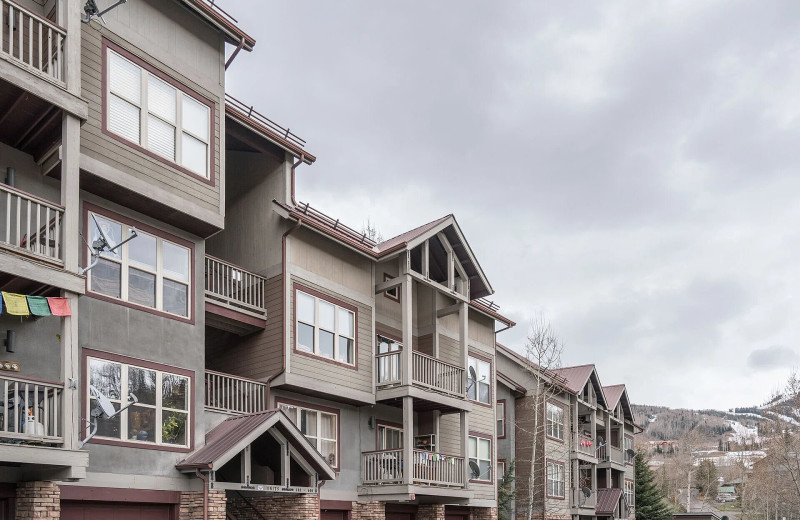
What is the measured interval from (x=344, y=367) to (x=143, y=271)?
27.1 feet

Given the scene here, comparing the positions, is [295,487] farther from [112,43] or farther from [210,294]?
[112,43]

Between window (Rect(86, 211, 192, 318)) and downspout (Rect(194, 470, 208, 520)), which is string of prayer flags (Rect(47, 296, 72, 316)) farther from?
downspout (Rect(194, 470, 208, 520))

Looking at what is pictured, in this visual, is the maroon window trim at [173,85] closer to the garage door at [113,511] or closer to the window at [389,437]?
the garage door at [113,511]

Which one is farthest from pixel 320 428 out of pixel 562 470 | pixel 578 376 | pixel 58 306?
pixel 578 376

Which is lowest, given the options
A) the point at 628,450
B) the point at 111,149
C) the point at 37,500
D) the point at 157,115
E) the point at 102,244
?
the point at 628,450

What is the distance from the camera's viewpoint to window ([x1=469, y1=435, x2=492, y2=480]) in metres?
32.4

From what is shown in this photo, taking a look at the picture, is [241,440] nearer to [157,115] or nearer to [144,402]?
[144,402]

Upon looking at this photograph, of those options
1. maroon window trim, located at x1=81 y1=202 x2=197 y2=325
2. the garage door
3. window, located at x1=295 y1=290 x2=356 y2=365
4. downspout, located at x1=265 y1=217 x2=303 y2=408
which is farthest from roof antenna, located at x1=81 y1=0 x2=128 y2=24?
the garage door

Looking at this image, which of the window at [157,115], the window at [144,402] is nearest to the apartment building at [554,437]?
the window at [144,402]

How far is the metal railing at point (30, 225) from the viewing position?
14508 mm

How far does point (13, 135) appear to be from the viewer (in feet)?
54.0

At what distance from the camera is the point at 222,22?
2120 cm

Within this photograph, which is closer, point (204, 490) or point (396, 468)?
point (204, 490)

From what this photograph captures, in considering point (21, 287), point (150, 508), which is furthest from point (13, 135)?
point (150, 508)
